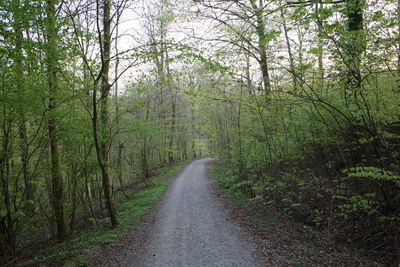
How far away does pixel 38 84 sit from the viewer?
18.5ft

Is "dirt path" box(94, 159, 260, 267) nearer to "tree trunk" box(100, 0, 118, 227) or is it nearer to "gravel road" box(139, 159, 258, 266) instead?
"gravel road" box(139, 159, 258, 266)

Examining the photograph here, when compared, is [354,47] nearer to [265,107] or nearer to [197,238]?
[265,107]

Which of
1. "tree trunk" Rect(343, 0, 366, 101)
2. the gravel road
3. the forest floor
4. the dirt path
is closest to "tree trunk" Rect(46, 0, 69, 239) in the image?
the dirt path

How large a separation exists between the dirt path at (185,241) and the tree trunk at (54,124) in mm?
2814

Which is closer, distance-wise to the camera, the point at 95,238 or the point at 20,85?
the point at 20,85

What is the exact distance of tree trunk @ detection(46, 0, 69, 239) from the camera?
507 cm

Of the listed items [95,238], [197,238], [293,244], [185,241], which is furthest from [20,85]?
[293,244]

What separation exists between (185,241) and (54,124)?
4.90m

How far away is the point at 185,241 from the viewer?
5.82 m

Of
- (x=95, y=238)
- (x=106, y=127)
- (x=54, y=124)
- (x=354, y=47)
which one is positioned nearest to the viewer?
(x=354, y=47)

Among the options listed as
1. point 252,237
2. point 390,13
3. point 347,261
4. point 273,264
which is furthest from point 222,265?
point 390,13

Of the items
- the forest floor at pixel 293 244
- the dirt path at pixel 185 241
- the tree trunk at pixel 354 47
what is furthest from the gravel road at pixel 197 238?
the tree trunk at pixel 354 47

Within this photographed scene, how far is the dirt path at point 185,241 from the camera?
4.87 m

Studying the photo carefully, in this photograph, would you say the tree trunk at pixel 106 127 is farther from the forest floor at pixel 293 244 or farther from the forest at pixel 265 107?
the forest floor at pixel 293 244
